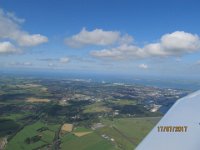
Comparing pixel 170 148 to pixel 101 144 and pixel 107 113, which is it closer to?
pixel 101 144

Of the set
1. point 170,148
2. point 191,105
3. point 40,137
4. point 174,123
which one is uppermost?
point 191,105

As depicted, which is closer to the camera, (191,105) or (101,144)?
(191,105)

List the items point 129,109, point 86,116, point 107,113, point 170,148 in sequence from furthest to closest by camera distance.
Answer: point 129,109, point 107,113, point 86,116, point 170,148

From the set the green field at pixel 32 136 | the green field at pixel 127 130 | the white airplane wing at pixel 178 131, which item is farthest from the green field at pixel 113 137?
the white airplane wing at pixel 178 131

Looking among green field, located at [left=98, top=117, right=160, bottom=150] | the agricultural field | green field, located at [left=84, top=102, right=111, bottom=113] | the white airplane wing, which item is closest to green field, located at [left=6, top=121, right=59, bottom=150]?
the agricultural field

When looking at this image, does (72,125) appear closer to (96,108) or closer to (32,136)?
(32,136)

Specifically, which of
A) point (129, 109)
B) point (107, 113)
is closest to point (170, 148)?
point (107, 113)

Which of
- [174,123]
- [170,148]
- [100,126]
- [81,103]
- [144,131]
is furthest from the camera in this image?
[81,103]
